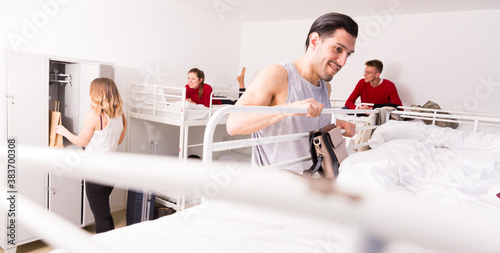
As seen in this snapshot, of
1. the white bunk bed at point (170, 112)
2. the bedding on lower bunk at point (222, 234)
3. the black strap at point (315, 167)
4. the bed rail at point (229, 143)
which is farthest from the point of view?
the white bunk bed at point (170, 112)

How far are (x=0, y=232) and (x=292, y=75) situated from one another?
2932 mm

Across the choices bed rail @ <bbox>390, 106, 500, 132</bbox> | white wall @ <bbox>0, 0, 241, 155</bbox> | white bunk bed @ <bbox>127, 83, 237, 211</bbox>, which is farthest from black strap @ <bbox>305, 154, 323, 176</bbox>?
white wall @ <bbox>0, 0, 241, 155</bbox>

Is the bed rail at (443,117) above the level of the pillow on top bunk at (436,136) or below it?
above

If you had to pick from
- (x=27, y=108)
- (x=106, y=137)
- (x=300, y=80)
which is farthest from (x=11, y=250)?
(x=300, y=80)

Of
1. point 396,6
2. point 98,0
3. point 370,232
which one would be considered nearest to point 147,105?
point 98,0

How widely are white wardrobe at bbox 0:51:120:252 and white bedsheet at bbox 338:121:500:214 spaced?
212 centimetres

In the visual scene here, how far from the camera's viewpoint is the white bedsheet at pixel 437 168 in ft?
3.58

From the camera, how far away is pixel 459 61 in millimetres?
3625

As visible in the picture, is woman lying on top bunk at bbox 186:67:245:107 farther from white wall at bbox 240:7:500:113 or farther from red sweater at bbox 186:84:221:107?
white wall at bbox 240:7:500:113

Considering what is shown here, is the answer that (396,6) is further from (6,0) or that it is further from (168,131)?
(6,0)

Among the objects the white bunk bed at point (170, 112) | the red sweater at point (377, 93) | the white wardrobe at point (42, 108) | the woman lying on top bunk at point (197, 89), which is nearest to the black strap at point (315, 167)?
the white wardrobe at point (42, 108)

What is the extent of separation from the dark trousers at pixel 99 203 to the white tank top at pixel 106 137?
0.29m

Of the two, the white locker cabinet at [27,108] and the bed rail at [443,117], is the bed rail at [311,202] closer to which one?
the bed rail at [443,117]

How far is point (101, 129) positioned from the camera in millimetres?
2469
